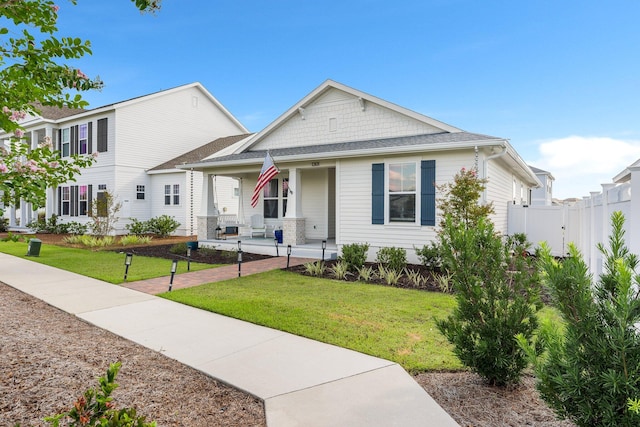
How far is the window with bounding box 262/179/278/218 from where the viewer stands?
53.9 ft

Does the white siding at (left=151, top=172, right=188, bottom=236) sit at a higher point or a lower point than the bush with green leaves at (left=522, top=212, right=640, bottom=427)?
higher

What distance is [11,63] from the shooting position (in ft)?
11.6

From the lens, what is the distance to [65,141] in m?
23.3

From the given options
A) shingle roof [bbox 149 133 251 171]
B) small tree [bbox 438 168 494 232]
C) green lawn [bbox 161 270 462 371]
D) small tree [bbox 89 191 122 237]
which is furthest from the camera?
shingle roof [bbox 149 133 251 171]

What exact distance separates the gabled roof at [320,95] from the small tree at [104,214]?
7960mm

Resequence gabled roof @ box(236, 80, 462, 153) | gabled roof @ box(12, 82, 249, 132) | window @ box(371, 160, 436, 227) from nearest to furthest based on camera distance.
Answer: window @ box(371, 160, 436, 227), gabled roof @ box(236, 80, 462, 153), gabled roof @ box(12, 82, 249, 132)

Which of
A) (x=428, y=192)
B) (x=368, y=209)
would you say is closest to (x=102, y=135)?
(x=368, y=209)

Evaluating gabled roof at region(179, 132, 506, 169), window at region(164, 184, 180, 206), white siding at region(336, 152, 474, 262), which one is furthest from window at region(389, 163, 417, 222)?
window at region(164, 184, 180, 206)

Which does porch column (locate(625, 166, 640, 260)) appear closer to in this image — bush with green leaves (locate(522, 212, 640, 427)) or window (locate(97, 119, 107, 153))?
bush with green leaves (locate(522, 212, 640, 427))

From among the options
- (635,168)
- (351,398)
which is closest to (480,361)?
(351,398)

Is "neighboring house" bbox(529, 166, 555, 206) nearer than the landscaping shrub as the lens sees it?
No

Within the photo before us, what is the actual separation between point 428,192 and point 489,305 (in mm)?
7772

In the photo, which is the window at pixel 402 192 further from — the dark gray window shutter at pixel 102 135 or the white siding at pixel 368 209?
the dark gray window shutter at pixel 102 135

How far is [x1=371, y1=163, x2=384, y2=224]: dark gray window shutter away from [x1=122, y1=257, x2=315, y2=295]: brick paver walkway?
261 cm
